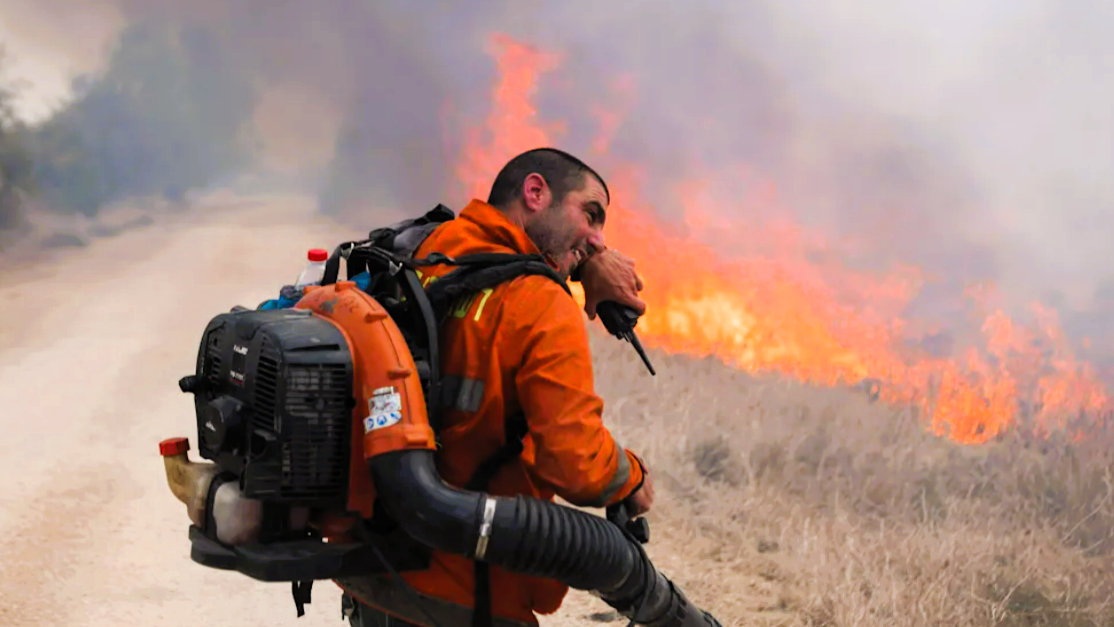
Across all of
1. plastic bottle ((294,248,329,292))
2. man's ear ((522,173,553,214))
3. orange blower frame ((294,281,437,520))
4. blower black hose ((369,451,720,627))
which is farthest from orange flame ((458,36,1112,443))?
orange blower frame ((294,281,437,520))

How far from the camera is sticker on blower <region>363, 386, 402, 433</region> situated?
249 centimetres

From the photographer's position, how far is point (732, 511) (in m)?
7.26

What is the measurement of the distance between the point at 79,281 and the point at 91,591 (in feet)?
40.8

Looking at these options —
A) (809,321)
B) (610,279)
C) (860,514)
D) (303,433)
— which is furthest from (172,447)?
(809,321)

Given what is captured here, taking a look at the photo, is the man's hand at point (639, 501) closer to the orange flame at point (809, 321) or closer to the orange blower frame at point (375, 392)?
the orange blower frame at point (375, 392)

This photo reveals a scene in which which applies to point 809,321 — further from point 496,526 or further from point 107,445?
point 496,526

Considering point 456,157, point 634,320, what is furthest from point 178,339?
point 634,320

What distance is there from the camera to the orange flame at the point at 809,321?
8.98 meters

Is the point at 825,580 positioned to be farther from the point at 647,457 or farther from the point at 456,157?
the point at 456,157

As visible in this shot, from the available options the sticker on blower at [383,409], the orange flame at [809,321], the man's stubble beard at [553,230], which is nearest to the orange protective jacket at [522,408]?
the man's stubble beard at [553,230]

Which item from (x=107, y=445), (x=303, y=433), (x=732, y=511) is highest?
(x=303, y=433)

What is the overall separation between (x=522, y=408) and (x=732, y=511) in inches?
190

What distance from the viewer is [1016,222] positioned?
10438mm

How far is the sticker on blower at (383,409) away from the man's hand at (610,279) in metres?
Answer: 0.93
